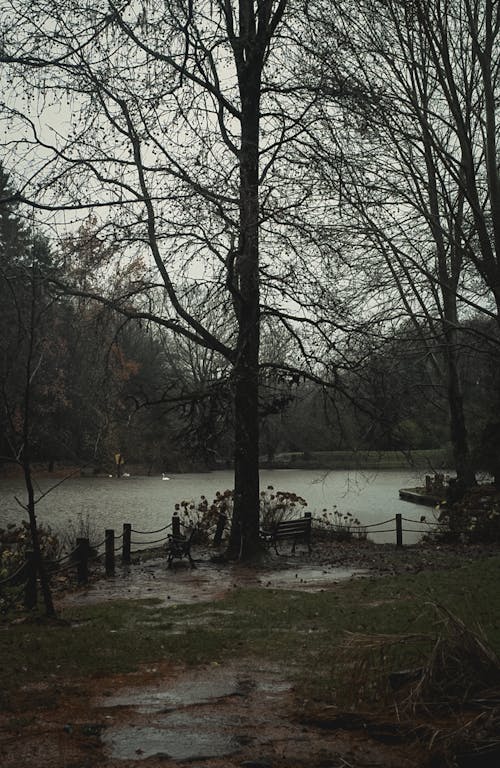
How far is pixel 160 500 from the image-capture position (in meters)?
27.4

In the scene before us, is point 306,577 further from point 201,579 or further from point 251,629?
point 251,629

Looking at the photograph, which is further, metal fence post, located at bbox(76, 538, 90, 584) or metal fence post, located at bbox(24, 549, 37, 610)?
metal fence post, located at bbox(76, 538, 90, 584)

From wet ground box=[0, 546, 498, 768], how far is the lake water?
374 inches

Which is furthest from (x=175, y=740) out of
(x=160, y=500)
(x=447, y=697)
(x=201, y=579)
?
(x=160, y=500)

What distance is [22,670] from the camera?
6.64 m

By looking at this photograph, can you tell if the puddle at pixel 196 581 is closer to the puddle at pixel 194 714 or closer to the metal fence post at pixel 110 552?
the metal fence post at pixel 110 552

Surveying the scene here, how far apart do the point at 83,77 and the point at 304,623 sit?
30.0 feet

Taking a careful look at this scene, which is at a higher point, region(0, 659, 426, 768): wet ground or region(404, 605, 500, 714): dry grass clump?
region(404, 605, 500, 714): dry grass clump

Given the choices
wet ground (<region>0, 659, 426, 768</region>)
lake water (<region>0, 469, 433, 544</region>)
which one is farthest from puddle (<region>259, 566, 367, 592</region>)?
wet ground (<region>0, 659, 426, 768</region>)

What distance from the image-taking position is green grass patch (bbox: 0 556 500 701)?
671 cm

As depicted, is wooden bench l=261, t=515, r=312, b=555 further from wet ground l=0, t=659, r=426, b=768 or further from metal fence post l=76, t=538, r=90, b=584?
wet ground l=0, t=659, r=426, b=768

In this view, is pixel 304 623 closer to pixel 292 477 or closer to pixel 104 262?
pixel 104 262

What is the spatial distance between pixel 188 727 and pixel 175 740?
0.28 m

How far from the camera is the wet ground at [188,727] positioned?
4449mm
